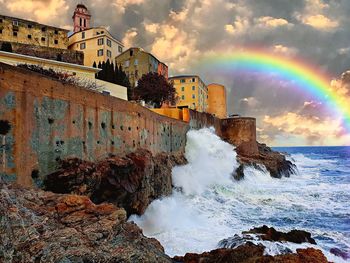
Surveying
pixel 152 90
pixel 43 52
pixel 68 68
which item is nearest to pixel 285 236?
pixel 68 68

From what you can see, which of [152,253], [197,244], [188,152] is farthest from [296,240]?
[188,152]

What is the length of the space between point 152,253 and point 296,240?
6.93 m

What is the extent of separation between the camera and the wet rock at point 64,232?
239 inches

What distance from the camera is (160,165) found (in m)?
20.7

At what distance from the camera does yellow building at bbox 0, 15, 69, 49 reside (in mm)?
37719

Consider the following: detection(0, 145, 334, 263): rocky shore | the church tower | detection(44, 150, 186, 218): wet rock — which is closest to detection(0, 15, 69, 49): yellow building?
the church tower

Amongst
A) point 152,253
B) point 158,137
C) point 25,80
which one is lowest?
point 152,253

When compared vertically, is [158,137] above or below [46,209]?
above

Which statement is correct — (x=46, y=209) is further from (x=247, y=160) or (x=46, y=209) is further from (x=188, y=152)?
(x=247, y=160)

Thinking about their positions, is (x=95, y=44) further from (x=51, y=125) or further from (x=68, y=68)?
(x=51, y=125)

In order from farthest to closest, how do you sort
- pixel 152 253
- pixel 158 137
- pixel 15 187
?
1. pixel 158 137
2. pixel 15 187
3. pixel 152 253

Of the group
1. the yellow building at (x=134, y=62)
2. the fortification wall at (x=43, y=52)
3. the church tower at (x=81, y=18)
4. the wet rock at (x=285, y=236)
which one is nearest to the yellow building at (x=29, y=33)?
the fortification wall at (x=43, y=52)

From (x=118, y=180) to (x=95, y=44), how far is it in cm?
3667

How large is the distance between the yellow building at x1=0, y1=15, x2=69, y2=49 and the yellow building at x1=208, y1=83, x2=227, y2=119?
132ft
